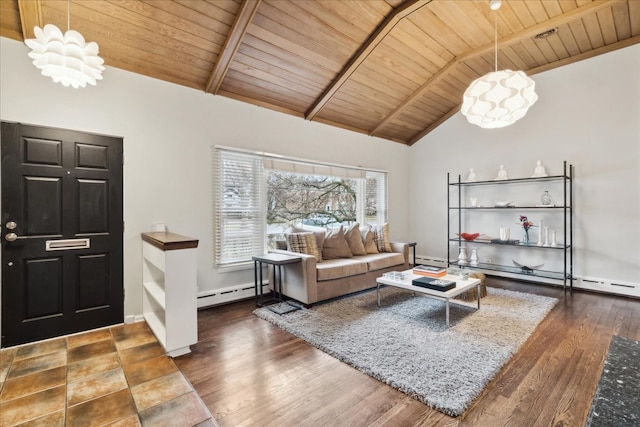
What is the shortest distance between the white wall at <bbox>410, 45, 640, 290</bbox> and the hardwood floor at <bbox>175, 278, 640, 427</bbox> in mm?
1407

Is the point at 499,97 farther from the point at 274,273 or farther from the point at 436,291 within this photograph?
the point at 274,273

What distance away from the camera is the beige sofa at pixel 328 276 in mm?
3514

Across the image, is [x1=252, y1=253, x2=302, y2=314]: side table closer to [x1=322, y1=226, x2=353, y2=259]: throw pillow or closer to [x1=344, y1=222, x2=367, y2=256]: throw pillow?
[x1=322, y1=226, x2=353, y2=259]: throw pillow

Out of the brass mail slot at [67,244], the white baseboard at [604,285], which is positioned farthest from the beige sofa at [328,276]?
the white baseboard at [604,285]

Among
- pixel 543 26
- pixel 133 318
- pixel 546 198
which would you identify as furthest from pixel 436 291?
pixel 543 26

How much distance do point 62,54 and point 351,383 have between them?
290 centimetres

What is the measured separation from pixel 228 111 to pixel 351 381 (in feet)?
11.0

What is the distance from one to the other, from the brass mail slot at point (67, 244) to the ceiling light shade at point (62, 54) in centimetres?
155

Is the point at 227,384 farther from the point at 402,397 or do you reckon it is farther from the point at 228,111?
the point at 228,111

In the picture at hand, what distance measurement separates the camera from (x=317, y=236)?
426cm

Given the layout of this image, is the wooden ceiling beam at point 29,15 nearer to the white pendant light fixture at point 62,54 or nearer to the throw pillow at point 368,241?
the white pendant light fixture at point 62,54

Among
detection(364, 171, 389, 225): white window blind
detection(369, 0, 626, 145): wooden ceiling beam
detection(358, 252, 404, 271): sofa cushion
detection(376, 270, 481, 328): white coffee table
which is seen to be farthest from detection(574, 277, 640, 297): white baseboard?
detection(369, 0, 626, 145): wooden ceiling beam

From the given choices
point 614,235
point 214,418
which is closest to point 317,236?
point 214,418

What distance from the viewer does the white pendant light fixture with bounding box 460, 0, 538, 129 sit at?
8.71ft
